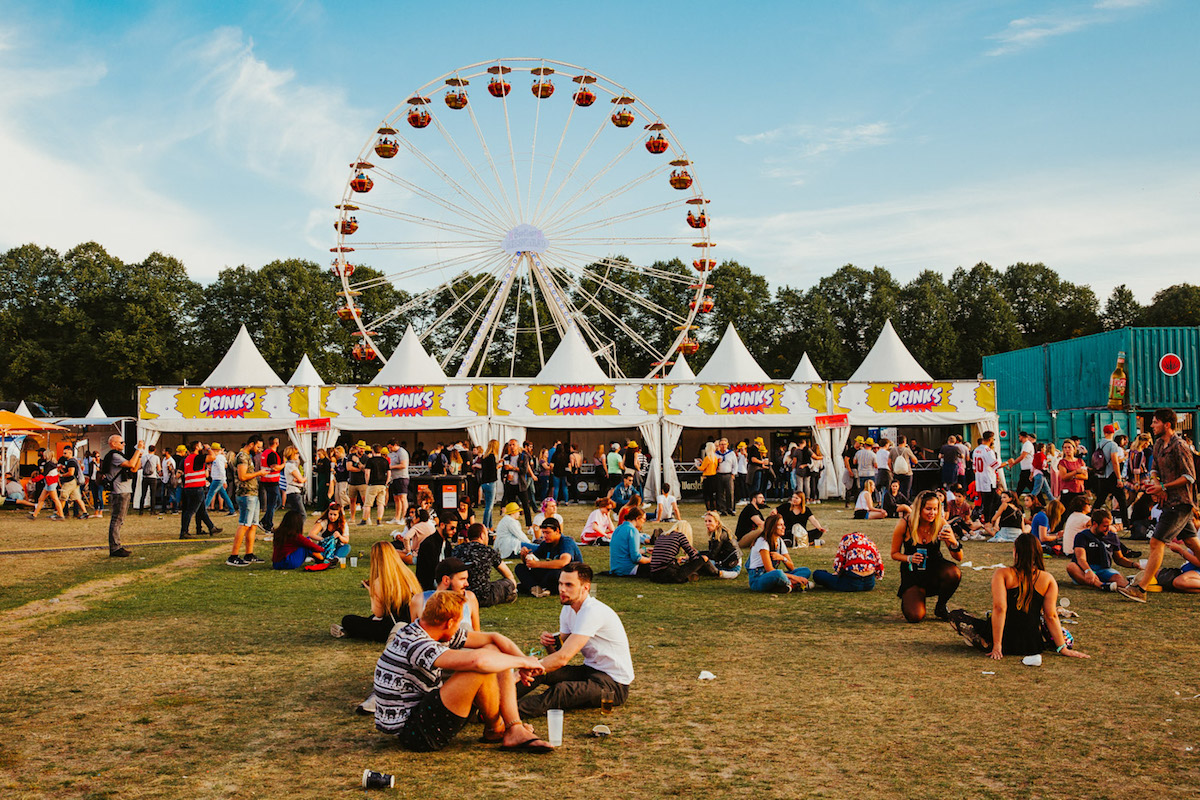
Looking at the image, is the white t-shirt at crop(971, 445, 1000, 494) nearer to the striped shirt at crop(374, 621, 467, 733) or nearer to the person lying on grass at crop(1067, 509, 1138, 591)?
the person lying on grass at crop(1067, 509, 1138, 591)

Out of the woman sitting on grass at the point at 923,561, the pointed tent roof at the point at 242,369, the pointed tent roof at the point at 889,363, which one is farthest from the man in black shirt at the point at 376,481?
the pointed tent roof at the point at 889,363

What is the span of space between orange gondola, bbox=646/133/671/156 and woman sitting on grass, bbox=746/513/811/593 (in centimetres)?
1958

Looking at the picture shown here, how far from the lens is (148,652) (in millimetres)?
6711

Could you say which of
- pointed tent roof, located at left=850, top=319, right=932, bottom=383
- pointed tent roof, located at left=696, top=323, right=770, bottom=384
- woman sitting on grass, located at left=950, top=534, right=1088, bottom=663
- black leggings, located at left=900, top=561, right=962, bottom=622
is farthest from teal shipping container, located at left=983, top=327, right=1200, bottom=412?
woman sitting on grass, located at left=950, top=534, right=1088, bottom=663

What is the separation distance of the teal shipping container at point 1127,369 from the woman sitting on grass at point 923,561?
19857 millimetres

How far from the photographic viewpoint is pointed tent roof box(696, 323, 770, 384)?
30.4 m

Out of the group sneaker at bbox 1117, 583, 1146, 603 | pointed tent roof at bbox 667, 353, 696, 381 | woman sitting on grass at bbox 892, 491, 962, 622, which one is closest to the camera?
woman sitting on grass at bbox 892, 491, 962, 622

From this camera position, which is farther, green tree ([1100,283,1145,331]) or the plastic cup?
green tree ([1100,283,1145,331])

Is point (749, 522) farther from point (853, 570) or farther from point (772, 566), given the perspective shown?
point (853, 570)

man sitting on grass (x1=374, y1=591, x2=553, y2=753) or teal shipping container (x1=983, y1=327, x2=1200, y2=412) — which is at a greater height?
teal shipping container (x1=983, y1=327, x2=1200, y2=412)

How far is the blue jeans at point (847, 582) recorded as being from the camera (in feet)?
30.2

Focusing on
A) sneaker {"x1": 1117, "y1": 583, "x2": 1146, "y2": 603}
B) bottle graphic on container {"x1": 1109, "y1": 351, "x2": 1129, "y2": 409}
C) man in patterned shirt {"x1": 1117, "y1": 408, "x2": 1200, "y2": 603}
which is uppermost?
bottle graphic on container {"x1": 1109, "y1": 351, "x2": 1129, "y2": 409}

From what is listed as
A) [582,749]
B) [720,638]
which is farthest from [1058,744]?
[720,638]

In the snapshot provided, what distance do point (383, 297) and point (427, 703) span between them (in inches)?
2073
